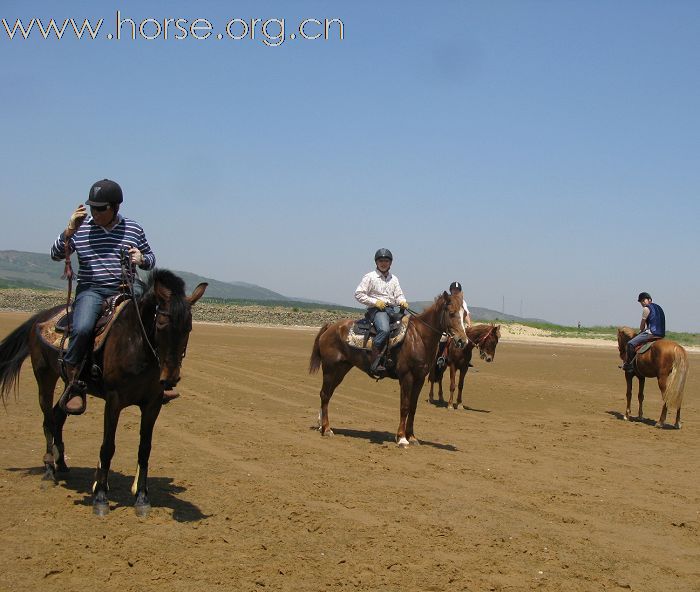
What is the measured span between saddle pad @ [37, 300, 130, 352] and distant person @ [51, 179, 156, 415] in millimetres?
110

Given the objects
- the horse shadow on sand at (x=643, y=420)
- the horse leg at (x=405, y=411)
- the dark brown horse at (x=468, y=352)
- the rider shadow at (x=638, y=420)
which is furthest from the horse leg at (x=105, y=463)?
the rider shadow at (x=638, y=420)

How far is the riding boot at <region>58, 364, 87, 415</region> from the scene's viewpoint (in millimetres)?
6879

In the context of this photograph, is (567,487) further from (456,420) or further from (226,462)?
(456,420)

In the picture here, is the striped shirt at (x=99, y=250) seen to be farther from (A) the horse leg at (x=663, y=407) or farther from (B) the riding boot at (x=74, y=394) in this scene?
(A) the horse leg at (x=663, y=407)

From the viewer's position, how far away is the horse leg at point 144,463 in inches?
267

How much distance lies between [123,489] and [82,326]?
190 centimetres

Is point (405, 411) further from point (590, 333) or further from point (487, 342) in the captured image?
point (590, 333)

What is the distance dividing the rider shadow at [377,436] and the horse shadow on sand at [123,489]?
4439 mm

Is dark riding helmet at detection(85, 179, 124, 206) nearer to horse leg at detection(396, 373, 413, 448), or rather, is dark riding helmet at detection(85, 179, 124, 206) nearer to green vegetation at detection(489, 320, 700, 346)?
horse leg at detection(396, 373, 413, 448)

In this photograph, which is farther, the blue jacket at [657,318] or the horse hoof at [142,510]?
the blue jacket at [657,318]

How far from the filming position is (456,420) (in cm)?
1497

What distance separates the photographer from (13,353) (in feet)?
28.3

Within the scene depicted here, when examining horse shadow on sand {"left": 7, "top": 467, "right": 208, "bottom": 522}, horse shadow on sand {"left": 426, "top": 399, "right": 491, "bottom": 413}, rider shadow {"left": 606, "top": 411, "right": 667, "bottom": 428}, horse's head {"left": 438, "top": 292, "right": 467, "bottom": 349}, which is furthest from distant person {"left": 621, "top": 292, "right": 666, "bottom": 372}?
horse shadow on sand {"left": 7, "top": 467, "right": 208, "bottom": 522}

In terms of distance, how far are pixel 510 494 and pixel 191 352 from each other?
17.6 meters
